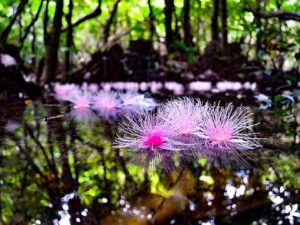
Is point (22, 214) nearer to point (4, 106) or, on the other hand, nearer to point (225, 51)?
point (4, 106)

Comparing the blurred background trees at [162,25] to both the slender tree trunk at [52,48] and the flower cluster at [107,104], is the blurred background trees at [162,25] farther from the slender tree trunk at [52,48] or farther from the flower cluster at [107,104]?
the flower cluster at [107,104]

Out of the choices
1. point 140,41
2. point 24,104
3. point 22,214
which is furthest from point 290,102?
point 140,41

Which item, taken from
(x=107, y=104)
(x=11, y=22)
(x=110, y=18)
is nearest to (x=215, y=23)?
(x=110, y=18)

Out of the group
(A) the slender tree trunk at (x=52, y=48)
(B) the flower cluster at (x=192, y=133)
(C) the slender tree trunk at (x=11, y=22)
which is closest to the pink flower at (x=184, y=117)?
(B) the flower cluster at (x=192, y=133)

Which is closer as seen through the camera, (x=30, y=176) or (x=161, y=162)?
(x=30, y=176)

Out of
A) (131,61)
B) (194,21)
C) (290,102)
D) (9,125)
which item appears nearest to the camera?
(9,125)

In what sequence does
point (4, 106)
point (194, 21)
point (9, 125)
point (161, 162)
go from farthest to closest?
point (194, 21)
point (4, 106)
point (9, 125)
point (161, 162)

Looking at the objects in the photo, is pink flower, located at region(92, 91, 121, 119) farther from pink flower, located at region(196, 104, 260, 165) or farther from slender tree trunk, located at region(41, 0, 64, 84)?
slender tree trunk, located at region(41, 0, 64, 84)
